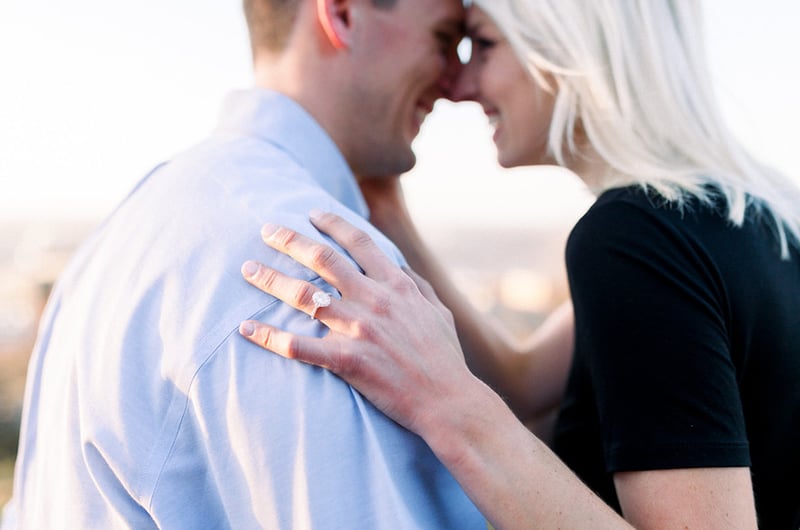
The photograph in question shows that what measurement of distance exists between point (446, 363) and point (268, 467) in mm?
354

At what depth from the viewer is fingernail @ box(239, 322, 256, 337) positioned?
3.69 feet

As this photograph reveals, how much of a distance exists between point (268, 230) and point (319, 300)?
0.14 m

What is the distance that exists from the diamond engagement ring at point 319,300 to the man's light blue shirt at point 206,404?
0.02 m

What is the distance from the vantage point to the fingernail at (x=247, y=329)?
3.69ft

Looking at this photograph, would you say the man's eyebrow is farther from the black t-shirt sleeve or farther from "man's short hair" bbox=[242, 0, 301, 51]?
the black t-shirt sleeve

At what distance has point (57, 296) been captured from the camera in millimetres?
1575

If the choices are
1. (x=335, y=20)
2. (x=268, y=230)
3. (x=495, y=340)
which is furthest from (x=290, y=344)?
(x=495, y=340)

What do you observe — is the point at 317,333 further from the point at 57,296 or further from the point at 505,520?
the point at 57,296

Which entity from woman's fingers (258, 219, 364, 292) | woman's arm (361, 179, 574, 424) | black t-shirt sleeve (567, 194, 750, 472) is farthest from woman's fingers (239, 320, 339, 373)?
woman's arm (361, 179, 574, 424)

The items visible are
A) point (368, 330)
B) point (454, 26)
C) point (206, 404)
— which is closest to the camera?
point (206, 404)

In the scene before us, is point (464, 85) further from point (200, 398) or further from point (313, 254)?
point (200, 398)

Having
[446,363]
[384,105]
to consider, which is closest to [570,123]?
[384,105]

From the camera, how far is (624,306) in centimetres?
147

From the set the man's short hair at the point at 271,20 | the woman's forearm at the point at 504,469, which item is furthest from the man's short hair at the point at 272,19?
the woman's forearm at the point at 504,469
